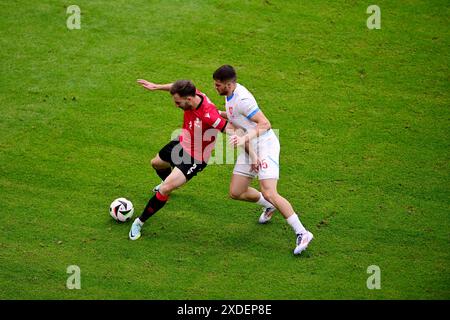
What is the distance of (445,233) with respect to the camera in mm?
8367

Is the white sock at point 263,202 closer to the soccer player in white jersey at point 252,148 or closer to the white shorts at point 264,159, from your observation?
the soccer player in white jersey at point 252,148

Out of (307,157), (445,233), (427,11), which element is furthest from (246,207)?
(427,11)

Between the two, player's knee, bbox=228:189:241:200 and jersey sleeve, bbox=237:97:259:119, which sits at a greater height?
jersey sleeve, bbox=237:97:259:119

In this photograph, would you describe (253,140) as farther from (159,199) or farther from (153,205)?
(153,205)

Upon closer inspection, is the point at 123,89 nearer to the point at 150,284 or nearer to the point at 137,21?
the point at 137,21

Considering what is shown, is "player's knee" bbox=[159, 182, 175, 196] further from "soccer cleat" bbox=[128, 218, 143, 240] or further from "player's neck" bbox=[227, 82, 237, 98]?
"player's neck" bbox=[227, 82, 237, 98]

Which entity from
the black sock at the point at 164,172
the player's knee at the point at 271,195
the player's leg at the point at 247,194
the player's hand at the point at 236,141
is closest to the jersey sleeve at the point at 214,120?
the player's hand at the point at 236,141

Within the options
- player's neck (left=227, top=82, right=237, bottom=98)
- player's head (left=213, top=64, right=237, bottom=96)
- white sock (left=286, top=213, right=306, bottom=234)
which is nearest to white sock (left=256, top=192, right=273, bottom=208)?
white sock (left=286, top=213, right=306, bottom=234)

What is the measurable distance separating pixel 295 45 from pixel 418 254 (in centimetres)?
513

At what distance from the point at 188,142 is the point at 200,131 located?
9.2 inches

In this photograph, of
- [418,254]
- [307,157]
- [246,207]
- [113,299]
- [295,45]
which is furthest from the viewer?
[295,45]

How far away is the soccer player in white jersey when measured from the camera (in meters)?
7.97

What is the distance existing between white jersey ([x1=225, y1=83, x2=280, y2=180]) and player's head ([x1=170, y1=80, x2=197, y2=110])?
0.50 meters

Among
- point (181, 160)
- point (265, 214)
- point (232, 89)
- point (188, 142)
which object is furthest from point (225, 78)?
point (265, 214)
